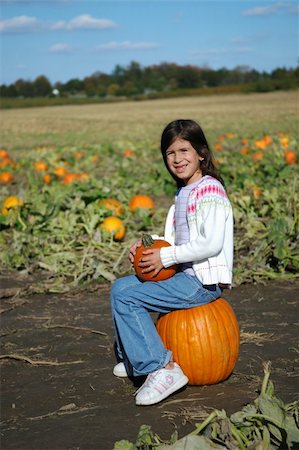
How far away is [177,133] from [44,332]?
1982mm

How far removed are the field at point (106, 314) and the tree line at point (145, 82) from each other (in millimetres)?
71070

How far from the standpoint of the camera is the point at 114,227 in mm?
7781

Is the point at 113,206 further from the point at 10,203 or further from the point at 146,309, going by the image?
the point at 146,309

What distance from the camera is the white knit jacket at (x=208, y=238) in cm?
399

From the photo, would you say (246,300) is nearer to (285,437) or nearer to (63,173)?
(285,437)

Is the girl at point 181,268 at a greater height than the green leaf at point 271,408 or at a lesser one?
greater

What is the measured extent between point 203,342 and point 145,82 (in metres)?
87.0

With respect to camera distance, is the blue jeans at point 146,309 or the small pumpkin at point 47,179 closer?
the blue jeans at point 146,309

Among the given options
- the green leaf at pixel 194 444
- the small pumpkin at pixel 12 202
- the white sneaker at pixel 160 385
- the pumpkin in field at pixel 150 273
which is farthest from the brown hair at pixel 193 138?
the small pumpkin at pixel 12 202

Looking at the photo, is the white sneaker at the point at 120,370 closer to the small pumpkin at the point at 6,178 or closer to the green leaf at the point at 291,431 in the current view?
the green leaf at the point at 291,431

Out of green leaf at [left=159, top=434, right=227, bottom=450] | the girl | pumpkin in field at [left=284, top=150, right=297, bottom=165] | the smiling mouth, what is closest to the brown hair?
the girl

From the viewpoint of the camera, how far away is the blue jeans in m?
4.10

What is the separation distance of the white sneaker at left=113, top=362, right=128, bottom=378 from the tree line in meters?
75.4

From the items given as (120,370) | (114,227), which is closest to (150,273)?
(120,370)
